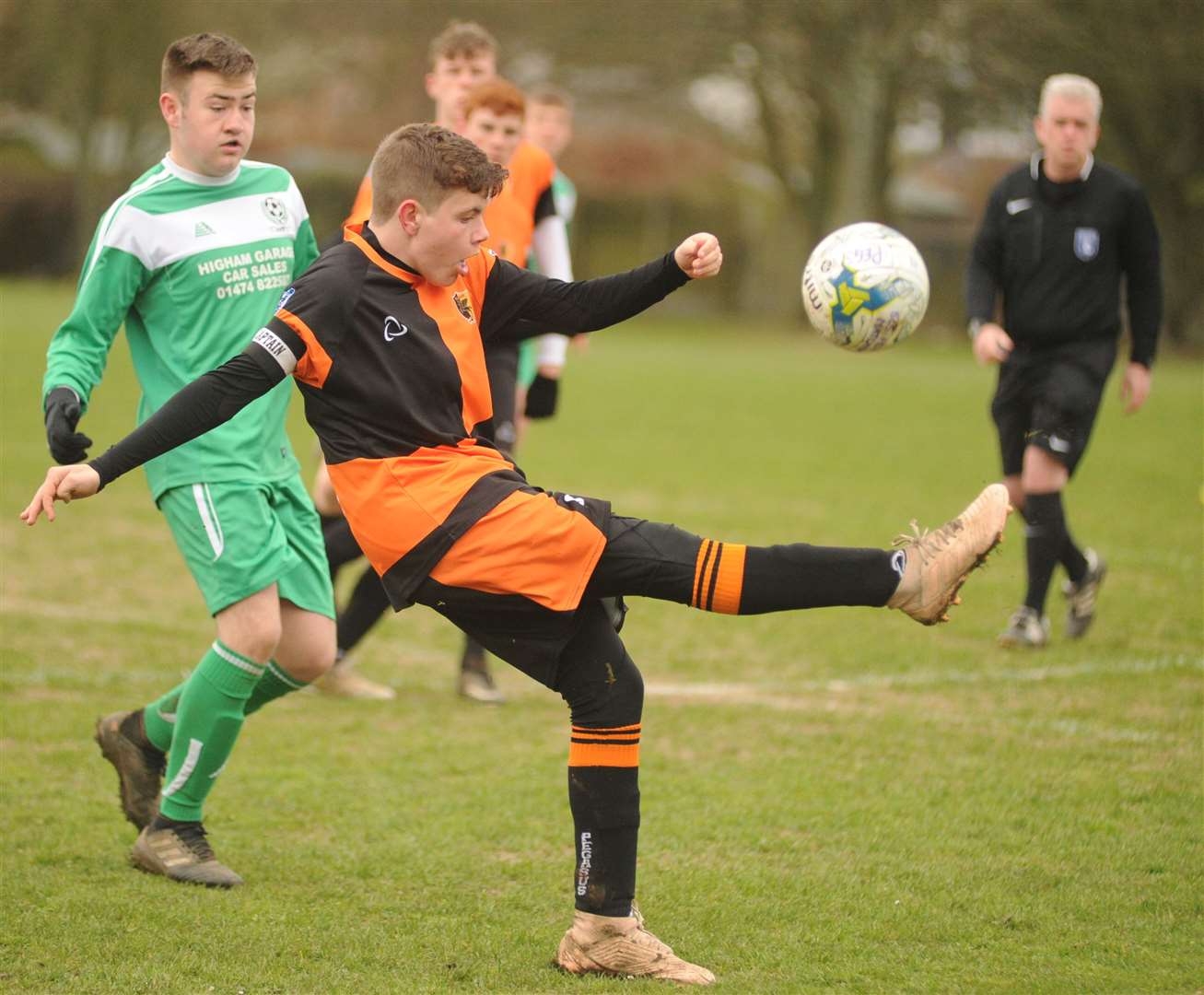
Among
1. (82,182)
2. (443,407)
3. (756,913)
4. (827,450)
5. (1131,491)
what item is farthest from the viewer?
(82,182)

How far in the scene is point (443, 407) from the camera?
3.91 meters

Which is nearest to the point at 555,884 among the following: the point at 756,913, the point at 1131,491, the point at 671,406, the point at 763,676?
the point at 756,913

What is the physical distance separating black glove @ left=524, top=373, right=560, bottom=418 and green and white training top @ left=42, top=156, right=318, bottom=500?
2.34 metres

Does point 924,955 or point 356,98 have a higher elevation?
point 356,98

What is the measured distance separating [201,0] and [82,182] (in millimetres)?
5860

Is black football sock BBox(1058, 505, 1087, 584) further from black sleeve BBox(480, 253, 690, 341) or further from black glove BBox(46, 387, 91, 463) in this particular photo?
black glove BBox(46, 387, 91, 463)

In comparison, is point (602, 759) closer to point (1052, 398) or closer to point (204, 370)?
point (204, 370)

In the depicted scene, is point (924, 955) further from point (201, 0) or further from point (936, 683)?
point (201, 0)

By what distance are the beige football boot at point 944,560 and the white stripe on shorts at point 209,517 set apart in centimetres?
196

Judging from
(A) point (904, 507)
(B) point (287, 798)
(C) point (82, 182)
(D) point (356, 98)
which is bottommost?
(B) point (287, 798)

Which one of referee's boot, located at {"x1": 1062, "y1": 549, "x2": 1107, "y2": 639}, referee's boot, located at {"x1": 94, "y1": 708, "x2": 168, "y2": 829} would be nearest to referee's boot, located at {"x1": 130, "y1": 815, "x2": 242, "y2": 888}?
referee's boot, located at {"x1": 94, "y1": 708, "x2": 168, "y2": 829}

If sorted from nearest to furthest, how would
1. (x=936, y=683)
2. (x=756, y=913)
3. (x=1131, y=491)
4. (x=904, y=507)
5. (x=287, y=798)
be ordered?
(x=756, y=913)
(x=287, y=798)
(x=936, y=683)
(x=904, y=507)
(x=1131, y=491)

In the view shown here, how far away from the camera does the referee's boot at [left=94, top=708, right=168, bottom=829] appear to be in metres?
4.95

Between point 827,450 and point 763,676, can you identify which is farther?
point 827,450
